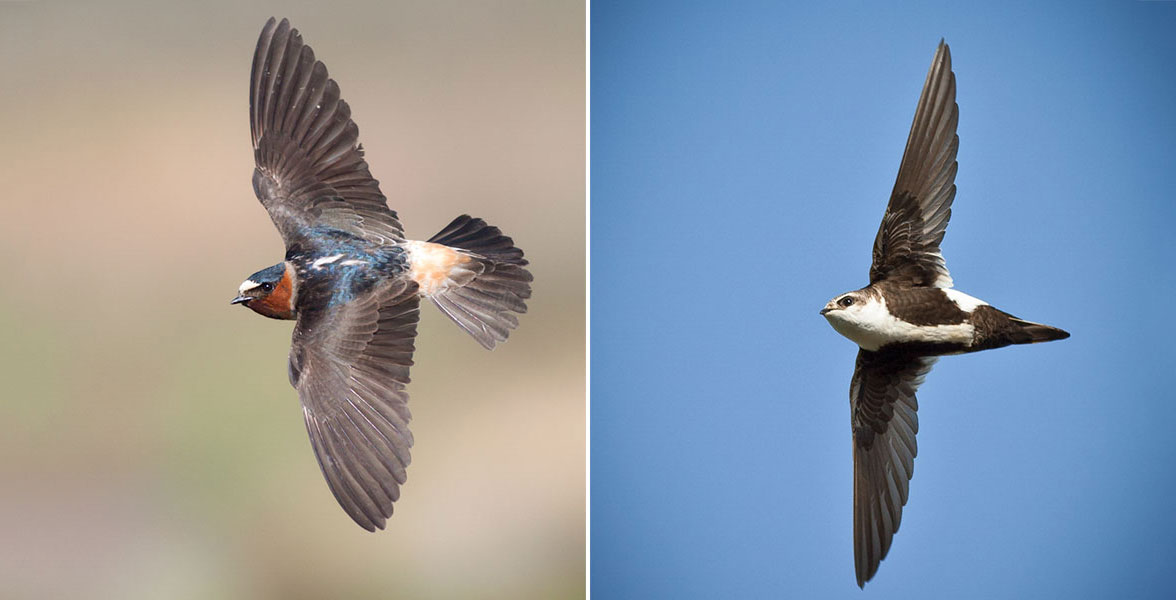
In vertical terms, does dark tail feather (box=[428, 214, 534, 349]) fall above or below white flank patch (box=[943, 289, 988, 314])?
above

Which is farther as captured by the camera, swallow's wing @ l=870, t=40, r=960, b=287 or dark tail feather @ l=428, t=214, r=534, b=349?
dark tail feather @ l=428, t=214, r=534, b=349

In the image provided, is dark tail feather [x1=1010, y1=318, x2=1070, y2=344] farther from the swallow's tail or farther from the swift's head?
the swallow's tail

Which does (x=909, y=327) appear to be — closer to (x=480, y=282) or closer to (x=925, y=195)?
(x=925, y=195)

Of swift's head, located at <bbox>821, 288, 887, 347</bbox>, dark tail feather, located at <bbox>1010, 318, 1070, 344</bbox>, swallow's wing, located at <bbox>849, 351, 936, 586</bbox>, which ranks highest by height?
swift's head, located at <bbox>821, 288, 887, 347</bbox>

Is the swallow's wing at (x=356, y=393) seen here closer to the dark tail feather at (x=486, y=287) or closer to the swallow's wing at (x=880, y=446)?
the dark tail feather at (x=486, y=287)

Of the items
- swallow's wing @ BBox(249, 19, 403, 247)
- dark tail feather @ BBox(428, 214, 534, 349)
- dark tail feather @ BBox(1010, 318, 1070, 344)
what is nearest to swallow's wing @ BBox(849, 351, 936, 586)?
dark tail feather @ BBox(1010, 318, 1070, 344)

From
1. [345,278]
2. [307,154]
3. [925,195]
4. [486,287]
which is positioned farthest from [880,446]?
[307,154]

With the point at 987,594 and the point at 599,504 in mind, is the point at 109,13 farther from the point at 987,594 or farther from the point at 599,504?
the point at 987,594
